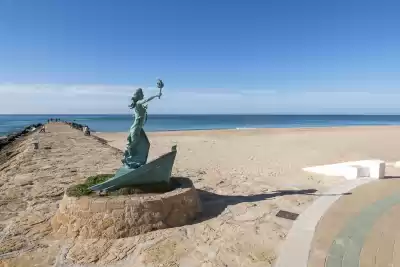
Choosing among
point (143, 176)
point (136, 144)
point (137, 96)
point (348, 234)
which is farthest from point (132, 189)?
point (348, 234)

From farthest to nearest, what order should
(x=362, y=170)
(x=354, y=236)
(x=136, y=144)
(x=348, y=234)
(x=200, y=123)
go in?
1. (x=200, y=123)
2. (x=362, y=170)
3. (x=136, y=144)
4. (x=348, y=234)
5. (x=354, y=236)

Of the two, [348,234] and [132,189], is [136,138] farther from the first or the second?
[348,234]

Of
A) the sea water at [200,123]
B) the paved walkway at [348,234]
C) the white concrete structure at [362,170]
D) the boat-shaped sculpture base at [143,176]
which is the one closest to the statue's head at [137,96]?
the boat-shaped sculpture base at [143,176]

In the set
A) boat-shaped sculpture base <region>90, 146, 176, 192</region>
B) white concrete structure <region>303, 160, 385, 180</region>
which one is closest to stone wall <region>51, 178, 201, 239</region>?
boat-shaped sculpture base <region>90, 146, 176, 192</region>

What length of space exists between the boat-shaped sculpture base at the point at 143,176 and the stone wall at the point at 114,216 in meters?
0.38

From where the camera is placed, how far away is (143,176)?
7.35 m

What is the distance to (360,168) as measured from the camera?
11.4m

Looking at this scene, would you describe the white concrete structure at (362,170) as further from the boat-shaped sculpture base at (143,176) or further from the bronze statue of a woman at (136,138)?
the bronze statue of a woman at (136,138)

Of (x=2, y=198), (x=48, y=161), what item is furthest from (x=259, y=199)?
(x=48, y=161)

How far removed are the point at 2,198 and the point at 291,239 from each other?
885cm

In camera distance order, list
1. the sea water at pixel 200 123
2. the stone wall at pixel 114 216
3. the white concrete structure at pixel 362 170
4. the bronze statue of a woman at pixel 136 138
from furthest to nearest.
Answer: the sea water at pixel 200 123 → the white concrete structure at pixel 362 170 → the bronze statue of a woman at pixel 136 138 → the stone wall at pixel 114 216

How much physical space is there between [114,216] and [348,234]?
5.05 metres

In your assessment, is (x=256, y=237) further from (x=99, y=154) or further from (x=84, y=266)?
(x=99, y=154)

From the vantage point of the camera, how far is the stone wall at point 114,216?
6.54 m
